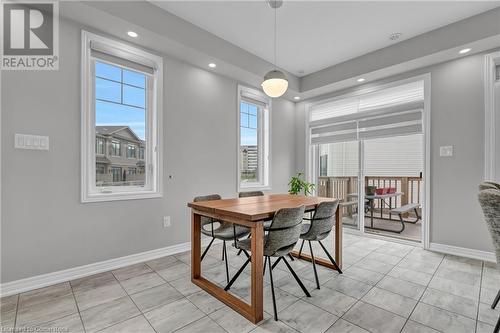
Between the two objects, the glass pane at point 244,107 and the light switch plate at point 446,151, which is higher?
the glass pane at point 244,107

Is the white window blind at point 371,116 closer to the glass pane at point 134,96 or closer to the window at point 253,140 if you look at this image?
the window at point 253,140

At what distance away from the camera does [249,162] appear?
177 inches

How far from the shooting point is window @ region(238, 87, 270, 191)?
431cm

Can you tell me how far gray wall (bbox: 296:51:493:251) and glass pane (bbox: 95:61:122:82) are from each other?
419 cm

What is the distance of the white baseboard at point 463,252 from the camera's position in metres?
2.99

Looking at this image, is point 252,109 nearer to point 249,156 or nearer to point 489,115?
point 249,156

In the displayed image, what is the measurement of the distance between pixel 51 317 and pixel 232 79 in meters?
3.60

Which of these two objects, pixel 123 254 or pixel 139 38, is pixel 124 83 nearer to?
pixel 139 38

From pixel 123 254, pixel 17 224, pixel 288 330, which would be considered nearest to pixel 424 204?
pixel 288 330

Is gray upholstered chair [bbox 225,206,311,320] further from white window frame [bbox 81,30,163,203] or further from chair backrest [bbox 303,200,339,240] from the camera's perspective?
white window frame [bbox 81,30,163,203]

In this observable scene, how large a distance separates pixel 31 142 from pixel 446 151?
4.86 metres

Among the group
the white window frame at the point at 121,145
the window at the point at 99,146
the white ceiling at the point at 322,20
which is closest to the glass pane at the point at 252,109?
the white ceiling at the point at 322,20

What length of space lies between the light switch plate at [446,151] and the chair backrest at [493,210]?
2068 mm

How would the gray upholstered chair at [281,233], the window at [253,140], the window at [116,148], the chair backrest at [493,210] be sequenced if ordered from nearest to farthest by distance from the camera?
1. the chair backrest at [493,210]
2. the gray upholstered chair at [281,233]
3. the window at [116,148]
4. the window at [253,140]
